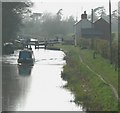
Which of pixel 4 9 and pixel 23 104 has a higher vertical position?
pixel 4 9

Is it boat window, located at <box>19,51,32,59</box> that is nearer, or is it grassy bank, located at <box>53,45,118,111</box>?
grassy bank, located at <box>53,45,118,111</box>

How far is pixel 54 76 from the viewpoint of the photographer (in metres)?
30.9

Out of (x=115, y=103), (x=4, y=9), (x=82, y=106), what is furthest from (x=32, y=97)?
(x=4, y=9)

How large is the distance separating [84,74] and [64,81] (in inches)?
51.9

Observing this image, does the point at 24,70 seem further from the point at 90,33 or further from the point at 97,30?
the point at 97,30

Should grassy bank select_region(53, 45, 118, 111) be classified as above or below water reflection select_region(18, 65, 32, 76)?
above

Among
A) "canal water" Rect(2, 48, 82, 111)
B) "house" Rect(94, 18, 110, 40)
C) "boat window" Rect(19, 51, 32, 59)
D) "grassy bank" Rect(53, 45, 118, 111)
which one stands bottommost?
"canal water" Rect(2, 48, 82, 111)

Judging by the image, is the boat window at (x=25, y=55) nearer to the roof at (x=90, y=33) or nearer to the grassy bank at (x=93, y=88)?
the grassy bank at (x=93, y=88)

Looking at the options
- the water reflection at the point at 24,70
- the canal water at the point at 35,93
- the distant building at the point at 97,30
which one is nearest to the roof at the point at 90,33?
the distant building at the point at 97,30

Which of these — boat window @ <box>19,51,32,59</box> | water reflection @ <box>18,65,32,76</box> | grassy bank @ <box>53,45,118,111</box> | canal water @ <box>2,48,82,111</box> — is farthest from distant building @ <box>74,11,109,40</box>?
grassy bank @ <box>53,45,118,111</box>

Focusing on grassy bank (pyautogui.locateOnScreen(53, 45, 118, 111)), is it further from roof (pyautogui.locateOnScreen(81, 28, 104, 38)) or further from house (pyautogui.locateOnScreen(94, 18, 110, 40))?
house (pyautogui.locateOnScreen(94, 18, 110, 40))

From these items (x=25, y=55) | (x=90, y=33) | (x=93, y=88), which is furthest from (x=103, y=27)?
(x=93, y=88)

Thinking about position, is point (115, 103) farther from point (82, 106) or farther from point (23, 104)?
point (23, 104)

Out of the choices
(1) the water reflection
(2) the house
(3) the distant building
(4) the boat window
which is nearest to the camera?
(1) the water reflection
